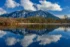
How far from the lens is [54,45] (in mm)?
4961

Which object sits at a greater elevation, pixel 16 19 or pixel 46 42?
pixel 16 19

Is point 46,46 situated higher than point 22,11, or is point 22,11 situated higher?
point 22,11

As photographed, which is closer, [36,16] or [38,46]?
[38,46]

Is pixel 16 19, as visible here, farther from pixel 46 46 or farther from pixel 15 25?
pixel 46 46

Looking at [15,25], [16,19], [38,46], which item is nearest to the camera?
[38,46]

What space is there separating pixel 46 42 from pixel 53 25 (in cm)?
403

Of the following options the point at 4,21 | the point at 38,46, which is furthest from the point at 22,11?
the point at 38,46

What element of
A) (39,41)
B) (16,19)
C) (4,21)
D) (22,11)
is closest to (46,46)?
(39,41)

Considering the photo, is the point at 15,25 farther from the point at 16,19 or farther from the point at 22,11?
the point at 22,11

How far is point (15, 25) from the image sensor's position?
30.1 feet

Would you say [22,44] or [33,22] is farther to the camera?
[33,22]

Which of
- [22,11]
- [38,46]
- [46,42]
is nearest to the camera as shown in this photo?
[38,46]

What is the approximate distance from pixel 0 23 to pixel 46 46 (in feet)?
14.0

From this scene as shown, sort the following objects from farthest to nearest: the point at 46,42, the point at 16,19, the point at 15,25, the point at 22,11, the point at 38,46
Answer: the point at 15,25 → the point at 16,19 → the point at 22,11 → the point at 46,42 → the point at 38,46
